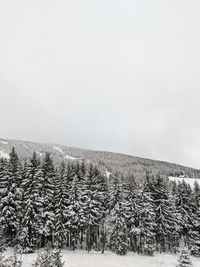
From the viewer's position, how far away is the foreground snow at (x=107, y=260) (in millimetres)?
38750

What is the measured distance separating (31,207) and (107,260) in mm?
13779

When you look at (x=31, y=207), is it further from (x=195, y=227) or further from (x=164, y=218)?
(x=195, y=227)

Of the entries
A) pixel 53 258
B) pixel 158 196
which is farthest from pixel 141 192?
pixel 53 258

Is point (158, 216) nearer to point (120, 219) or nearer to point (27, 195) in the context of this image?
point (120, 219)

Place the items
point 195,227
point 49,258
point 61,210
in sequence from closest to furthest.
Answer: point 49,258 < point 61,210 < point 195,227

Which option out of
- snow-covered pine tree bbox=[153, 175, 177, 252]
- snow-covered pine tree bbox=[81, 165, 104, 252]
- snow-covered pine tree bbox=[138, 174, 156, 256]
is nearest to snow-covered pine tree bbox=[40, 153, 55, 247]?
snow-covered pine tree bbox=[81, 165, 104, 252]

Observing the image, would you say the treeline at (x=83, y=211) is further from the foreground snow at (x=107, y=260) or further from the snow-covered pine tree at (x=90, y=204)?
the foreground snow at (x=107, y=260)

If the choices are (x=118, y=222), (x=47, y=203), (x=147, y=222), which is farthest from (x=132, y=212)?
(x=47, y=203)

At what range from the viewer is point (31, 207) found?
43.8m

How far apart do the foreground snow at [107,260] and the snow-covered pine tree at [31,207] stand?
2594mm

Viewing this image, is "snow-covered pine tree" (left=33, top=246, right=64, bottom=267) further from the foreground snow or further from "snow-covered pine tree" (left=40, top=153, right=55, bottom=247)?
"snow-covered pine tree" (left=40, top=153, right=55, bottom=247)

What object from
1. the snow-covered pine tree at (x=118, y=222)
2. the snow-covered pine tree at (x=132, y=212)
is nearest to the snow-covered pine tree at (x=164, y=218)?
the snow-covered pine tree at (x=132, y=212)

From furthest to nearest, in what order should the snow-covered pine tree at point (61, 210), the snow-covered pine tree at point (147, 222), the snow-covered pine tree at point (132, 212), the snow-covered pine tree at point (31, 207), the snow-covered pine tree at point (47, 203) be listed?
1. the snow-covered pine tree at point (132, 212)
2. the snow-covered pine tree at point (147, 222)
3. the snow-covered pine tree at point (61, 210)
4. the snow-covered pine tree at point (47, 203)
5. the snow-covered pine tree at point (31, 207)

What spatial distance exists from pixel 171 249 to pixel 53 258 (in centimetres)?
4248
